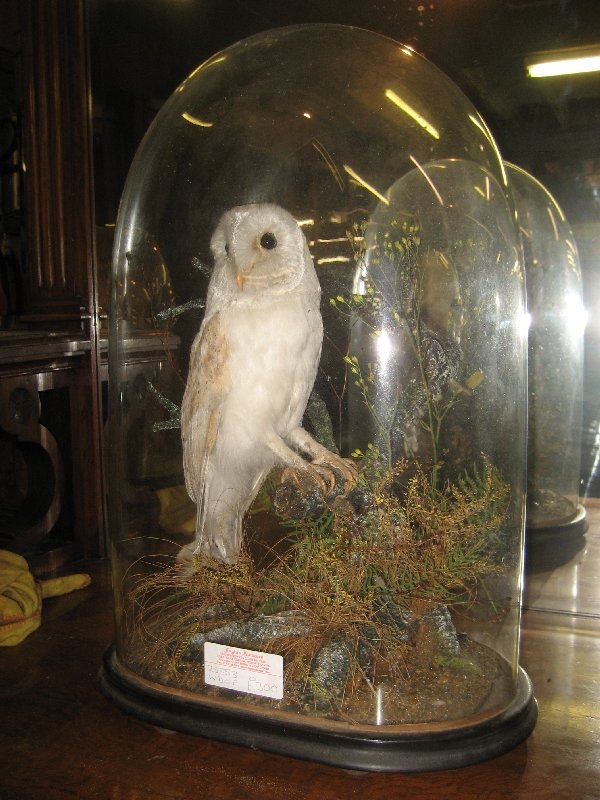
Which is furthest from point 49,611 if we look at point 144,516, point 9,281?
point 9,281

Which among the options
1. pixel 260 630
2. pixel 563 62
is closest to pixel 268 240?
pixel 260 630

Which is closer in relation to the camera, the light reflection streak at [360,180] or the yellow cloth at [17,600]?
the light reflection streak at [360,180]

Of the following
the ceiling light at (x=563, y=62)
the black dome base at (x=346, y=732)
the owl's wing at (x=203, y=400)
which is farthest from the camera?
the ceiling light at (x=563, y=62)

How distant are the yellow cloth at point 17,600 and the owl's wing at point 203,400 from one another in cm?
41

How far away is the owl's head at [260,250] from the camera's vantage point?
32.4 inches

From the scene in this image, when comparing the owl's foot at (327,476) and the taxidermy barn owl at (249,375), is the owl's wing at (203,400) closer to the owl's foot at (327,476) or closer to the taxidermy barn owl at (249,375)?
the taxidermy barn owl at (249,375)

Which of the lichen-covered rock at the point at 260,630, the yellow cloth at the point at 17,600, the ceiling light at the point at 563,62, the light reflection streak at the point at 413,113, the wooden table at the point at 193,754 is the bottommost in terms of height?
the wooden table at the point at 193,754

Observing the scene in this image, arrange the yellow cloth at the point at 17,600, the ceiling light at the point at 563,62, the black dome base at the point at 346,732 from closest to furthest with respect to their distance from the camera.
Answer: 1. the black dome base at the point at 346,732
2. the yellow cloth at the point at 17,600
3. the ceiling light at the point at 563,62

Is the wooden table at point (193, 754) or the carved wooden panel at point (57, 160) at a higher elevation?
the carved wooden panel at point (57, 160)

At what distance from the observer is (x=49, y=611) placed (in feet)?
4.11

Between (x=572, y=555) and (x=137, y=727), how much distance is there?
976 millimetres

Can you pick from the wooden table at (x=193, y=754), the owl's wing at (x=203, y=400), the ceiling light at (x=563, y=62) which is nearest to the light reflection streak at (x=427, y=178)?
the owl's wing at (x=203, y=400)

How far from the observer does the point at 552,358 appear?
63.4 inches

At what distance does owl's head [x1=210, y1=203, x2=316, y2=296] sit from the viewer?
0.82 metres
